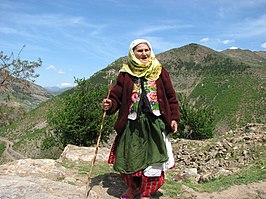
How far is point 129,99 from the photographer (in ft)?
11.2

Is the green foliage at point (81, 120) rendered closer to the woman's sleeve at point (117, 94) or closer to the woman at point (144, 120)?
the woman's sleeve at point (117, 94)

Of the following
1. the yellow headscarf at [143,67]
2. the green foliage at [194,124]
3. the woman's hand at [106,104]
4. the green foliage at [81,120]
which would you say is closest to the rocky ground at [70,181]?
the woman's hand at [106,104]

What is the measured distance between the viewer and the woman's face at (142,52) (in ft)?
11.1

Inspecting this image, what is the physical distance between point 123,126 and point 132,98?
15.3 inches

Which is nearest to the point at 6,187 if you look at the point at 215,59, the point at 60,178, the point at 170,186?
the point at 60,178

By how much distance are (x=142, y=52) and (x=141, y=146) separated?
1.22m

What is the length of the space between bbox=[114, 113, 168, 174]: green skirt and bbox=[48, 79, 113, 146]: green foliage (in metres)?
9.81

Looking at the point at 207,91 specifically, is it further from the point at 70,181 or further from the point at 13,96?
the point at 70,181

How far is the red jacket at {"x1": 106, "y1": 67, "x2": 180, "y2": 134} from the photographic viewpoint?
3.39 metres

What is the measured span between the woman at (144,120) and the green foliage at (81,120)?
980 cm

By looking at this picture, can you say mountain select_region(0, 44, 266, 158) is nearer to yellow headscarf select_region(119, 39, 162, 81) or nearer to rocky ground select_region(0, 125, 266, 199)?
rocky ground select_region(0, 125, 266, 199)

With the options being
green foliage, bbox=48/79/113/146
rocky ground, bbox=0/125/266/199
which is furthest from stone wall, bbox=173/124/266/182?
green foliage, bbox=48/79/113/146

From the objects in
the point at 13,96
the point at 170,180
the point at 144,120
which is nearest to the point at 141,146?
the point at 144,120

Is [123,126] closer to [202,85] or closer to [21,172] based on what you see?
[21,172]
